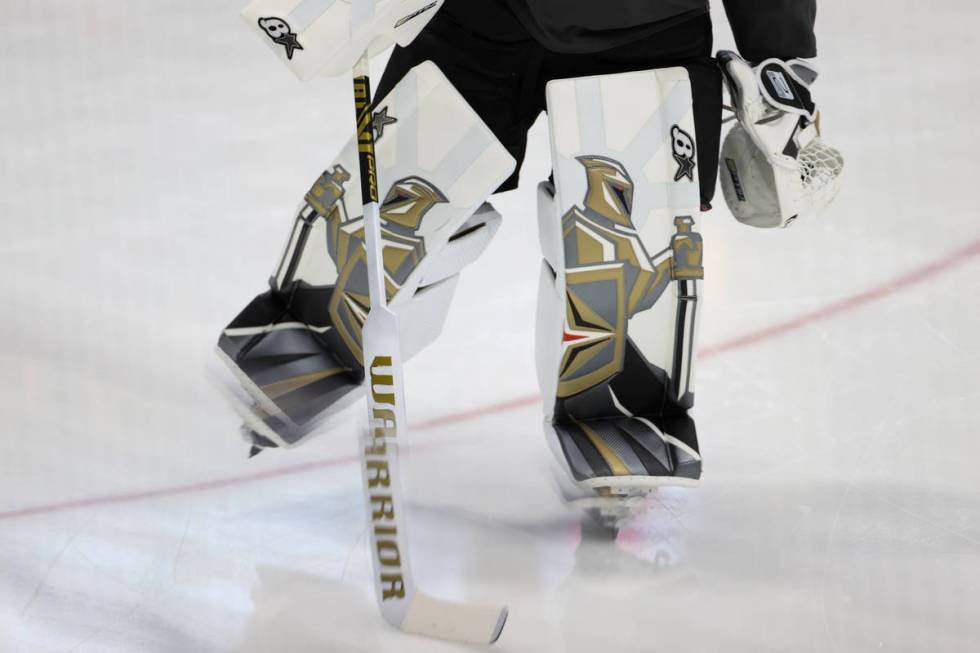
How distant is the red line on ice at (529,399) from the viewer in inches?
56.3

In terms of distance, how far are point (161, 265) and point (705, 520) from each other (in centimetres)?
113

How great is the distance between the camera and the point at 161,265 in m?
2.10

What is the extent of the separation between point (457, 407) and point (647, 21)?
0.65m

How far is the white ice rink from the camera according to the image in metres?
1.23

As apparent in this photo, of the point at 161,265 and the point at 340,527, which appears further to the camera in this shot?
the point at 161,265

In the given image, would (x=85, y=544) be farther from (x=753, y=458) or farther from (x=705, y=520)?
(x=753, y=458)

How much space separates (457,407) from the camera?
1.77m

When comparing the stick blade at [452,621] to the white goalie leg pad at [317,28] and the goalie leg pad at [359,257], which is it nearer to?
the goalie leg pad at [359,257]

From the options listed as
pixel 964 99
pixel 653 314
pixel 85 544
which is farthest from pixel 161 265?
pixel 964 99

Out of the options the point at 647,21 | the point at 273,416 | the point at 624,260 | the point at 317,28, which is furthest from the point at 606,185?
the point at 273,416

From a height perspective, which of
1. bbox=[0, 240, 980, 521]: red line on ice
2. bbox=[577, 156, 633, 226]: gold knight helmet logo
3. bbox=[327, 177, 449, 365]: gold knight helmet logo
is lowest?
bbox=[0, 240, 980, 521]: red line on ice

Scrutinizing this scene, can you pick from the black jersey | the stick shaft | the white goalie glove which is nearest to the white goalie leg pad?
the stick shaft

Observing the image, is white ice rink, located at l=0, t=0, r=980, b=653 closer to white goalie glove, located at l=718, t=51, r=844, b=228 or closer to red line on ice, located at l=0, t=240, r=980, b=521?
red line on ice, located at l=0, t=240, r=980, b=521

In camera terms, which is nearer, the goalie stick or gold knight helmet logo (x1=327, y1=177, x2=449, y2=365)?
the goalie stick
